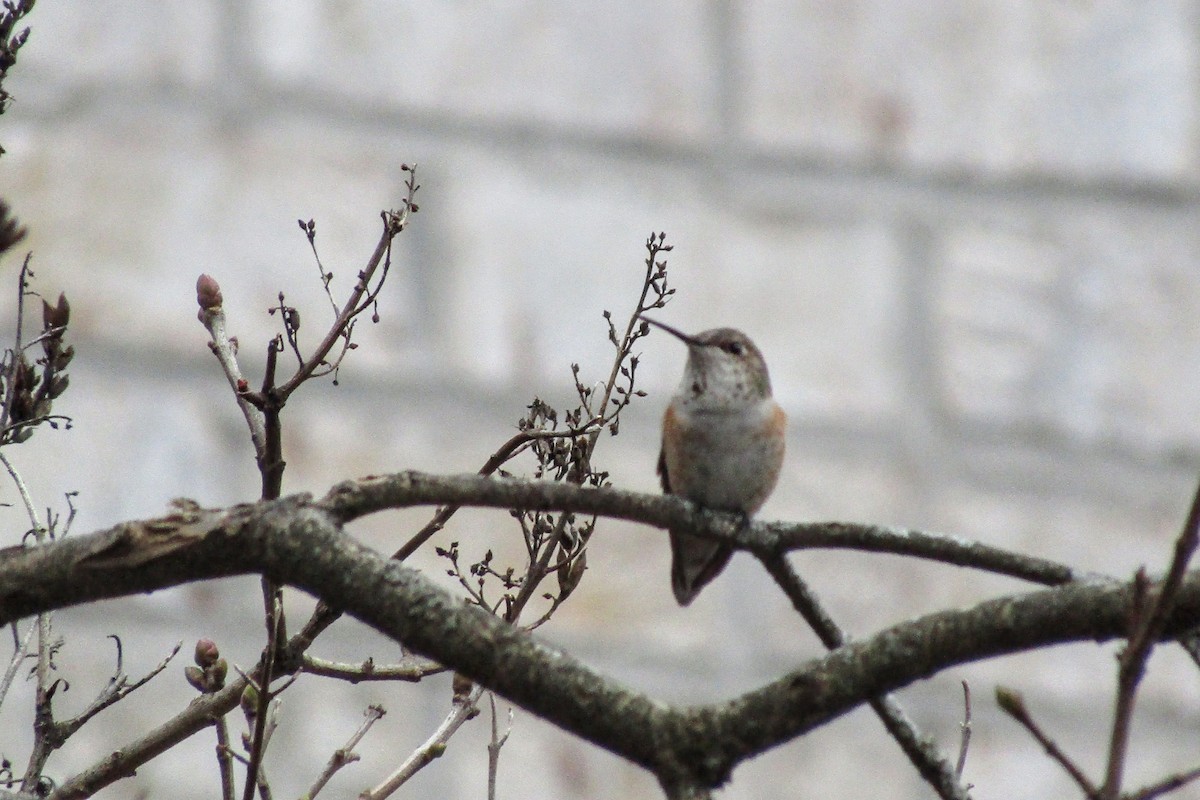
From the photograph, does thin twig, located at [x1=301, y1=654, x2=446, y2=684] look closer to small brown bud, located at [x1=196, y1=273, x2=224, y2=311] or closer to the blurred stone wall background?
small brown bud, located at [x1=196, y1=273, x2=224, y2=311]

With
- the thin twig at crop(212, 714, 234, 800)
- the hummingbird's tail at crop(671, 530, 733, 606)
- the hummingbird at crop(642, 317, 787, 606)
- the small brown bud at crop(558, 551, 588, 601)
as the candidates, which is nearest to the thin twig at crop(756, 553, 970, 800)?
the small brown bud at crop(558, 551, 588, 601)

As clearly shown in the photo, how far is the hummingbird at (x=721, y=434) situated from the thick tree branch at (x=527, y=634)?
1.19m

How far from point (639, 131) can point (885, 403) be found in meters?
1.18

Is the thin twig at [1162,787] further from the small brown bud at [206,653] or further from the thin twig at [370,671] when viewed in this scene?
the small brown bud at [206,653]

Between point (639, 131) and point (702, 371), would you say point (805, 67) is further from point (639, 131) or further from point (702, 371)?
point (702, 371)

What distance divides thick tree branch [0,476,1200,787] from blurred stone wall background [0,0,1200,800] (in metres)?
3.29

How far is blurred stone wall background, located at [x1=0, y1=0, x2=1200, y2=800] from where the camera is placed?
4438 mm

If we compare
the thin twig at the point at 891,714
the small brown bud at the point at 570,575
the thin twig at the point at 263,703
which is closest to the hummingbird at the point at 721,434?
the small brown bud at the point at 570,575

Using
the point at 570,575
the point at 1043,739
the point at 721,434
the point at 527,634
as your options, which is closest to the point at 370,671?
the point at 570,575

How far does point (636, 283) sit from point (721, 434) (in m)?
2.10

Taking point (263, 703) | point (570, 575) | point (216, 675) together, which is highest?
point (570, 575)

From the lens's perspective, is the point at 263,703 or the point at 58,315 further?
the point at 58,315

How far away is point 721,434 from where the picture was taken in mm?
2320

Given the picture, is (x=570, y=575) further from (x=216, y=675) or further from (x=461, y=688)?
(x=216, y=675)
